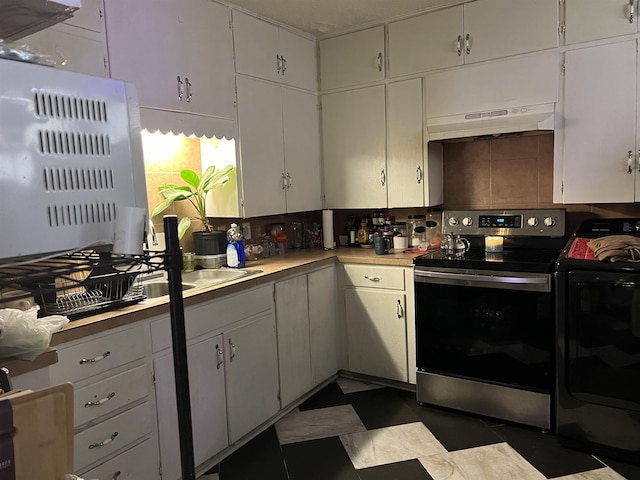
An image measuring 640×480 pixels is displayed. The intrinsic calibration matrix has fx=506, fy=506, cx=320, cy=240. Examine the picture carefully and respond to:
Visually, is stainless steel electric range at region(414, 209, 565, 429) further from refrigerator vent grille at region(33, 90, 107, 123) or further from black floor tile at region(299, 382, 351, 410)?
refrigerator vent grille at region(33, 90, 107, 123)

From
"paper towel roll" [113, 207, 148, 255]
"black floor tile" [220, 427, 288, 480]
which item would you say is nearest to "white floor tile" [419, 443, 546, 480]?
"black floor tile" [220, 427, 288, 480]

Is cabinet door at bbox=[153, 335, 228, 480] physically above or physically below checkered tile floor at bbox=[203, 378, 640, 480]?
above

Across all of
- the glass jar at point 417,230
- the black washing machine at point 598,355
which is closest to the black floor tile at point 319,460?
the black washing machine at point 598,355

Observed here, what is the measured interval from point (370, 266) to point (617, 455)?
5.23ft

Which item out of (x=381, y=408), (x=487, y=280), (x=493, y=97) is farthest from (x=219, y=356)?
(x=493, y=97)

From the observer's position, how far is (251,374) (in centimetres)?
265

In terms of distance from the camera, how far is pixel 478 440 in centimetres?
259

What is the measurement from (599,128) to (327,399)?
2.21 metres

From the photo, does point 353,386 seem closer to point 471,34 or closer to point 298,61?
point 298,61

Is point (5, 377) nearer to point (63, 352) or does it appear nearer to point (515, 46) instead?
point (63, 352)

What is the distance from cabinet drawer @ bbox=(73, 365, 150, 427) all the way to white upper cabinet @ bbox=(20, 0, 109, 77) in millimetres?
1210

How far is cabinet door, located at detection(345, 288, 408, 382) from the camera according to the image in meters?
3.14

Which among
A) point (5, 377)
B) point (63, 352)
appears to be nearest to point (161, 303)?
point (63, 352)

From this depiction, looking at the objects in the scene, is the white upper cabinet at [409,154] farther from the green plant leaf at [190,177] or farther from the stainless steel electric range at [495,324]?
the green plant leaf at [190,177]
